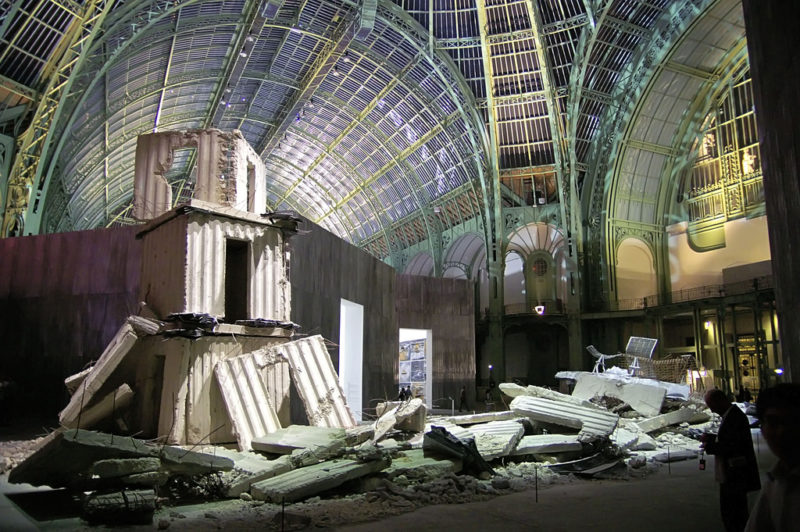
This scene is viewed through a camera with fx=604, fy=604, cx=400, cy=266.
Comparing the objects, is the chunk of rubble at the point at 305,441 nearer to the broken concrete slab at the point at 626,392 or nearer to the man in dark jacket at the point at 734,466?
the man in dark jacket at the point at 734,466

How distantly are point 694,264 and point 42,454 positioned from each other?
36.7 metres

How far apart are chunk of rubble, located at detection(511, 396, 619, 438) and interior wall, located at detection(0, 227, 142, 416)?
1090 cm

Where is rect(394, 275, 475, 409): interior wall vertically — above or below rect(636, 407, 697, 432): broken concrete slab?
above

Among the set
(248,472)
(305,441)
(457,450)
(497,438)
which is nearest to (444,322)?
(497,438)

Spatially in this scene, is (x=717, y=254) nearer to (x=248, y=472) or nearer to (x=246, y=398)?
(x=246, y=398)

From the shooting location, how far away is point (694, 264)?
36406 millimetres

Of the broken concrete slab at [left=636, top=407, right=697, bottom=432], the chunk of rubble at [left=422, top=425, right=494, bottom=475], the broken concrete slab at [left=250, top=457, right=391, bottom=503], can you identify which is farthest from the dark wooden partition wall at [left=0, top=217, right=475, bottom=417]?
the broken concrete slab at [left=636, top=407, right=697, bottom=432]

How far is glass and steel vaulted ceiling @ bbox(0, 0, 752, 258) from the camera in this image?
2994 centimetres

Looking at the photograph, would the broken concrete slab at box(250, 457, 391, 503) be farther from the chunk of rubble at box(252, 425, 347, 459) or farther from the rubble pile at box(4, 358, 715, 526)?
the chunk of rubble at box(252, 425, 347, 459)

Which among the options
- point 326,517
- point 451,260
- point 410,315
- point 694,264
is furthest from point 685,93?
point 326,517

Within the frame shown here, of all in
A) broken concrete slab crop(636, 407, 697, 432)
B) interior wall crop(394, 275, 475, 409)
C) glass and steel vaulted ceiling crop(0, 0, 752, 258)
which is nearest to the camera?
broken concrete slab crop(636, 407, 697, 432)

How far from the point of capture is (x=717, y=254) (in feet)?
115

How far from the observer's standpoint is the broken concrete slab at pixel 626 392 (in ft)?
58.4

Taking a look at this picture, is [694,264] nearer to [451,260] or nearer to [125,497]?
[451,260]
